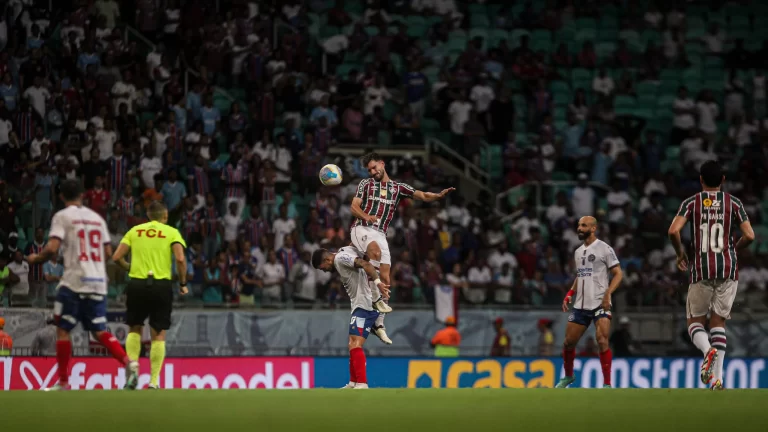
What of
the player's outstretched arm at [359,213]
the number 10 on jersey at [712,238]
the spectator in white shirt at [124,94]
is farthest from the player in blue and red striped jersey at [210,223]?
the number 10 on jersey at [712,238]

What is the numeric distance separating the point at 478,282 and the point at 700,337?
10444 millimetres

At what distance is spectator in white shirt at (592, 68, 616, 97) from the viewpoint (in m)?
30.8

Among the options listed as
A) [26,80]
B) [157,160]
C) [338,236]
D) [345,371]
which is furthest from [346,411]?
[26,80]

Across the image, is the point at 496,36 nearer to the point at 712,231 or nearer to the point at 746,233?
the point at 712,231

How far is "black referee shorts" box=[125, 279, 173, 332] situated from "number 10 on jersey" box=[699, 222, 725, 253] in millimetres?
6470

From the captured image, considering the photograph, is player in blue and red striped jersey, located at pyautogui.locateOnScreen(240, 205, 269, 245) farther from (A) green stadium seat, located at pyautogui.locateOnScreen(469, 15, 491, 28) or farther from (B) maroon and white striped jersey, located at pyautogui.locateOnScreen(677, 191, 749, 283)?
(B) maroon and white striped jersey, located at pyautogui.locateOnScreen(677, 191, 749, 283)

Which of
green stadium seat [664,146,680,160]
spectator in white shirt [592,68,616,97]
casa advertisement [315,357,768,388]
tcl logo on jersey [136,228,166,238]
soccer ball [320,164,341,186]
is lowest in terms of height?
casa advertisement [315,357,768,388]

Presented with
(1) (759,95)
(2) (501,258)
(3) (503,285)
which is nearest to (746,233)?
(3) (503,285)

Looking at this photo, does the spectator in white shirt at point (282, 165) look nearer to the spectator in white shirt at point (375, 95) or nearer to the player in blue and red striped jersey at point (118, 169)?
the spectator in white shirt at point (375, 95)

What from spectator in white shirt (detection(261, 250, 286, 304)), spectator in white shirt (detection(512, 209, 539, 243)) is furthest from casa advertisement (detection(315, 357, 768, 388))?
spectator in white shirt (detection(512, 209, 539, 243))

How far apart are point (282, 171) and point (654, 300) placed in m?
8.05

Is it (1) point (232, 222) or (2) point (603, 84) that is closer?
(1) point (232, 222)

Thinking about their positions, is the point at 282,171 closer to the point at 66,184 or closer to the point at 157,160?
the point at 157,160

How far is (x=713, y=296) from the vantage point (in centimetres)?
1416
